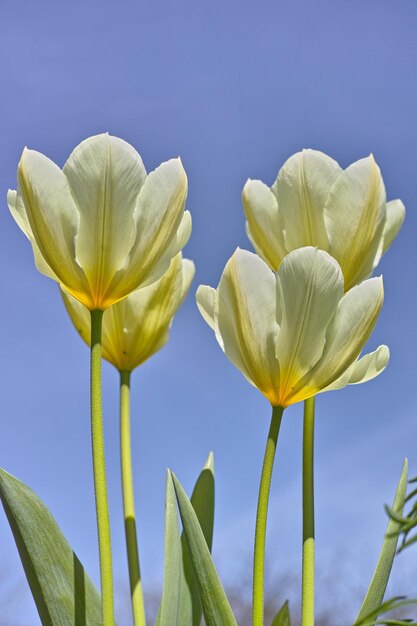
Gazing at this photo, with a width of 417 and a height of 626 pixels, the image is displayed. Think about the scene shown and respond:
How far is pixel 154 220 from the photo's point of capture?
0.60 m

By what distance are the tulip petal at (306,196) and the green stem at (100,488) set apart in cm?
18

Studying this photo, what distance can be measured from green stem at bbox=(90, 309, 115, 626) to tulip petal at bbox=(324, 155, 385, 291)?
20 centimetres

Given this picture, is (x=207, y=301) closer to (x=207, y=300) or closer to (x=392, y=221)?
(x=207, y=300)

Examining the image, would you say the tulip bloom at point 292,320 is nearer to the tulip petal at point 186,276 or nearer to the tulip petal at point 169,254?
the tulip petal at point 169,254

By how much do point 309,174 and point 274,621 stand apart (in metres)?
0.33

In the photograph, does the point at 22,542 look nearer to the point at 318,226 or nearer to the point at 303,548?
the point at 303,548

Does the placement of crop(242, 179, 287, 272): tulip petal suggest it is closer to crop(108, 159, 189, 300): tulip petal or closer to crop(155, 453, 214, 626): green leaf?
crop(108, 159, 189, 300): tulip petal

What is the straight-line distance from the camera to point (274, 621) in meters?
0.58

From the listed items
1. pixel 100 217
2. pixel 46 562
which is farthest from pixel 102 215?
pixel 46 562

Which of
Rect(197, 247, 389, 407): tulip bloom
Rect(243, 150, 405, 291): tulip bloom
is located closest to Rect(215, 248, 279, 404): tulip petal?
Rect(197, 247, 389, 407): tulip bloom

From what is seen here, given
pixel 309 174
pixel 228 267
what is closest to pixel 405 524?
pixel 228 267

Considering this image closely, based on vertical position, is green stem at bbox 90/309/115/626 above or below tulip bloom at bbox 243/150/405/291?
below

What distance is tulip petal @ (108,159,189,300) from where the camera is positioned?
60 centimetres

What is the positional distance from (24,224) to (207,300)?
0.51 ft
